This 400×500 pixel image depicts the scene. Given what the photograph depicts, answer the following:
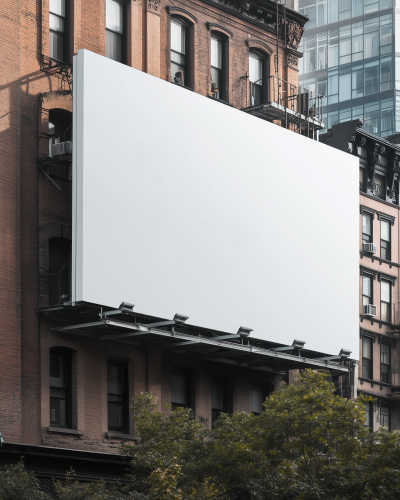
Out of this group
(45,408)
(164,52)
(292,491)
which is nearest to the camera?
(292,491)

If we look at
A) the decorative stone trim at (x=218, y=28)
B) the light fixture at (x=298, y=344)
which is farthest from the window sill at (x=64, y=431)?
the decorative stone trim at (x=218, y=28)

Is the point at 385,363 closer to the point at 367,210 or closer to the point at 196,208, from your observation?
the point at 367,210

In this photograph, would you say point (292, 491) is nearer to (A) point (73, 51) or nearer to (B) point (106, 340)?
(B) point (106, 340)

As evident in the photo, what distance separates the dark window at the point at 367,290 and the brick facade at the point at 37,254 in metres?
17.3

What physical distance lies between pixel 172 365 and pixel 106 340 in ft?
11.8

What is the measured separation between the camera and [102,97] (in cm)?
3688

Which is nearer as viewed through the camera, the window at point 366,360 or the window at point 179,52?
the window at point 179,52

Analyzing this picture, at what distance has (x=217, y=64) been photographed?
151 feet

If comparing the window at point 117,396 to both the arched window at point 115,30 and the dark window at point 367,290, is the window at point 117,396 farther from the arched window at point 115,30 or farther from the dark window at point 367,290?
the dark window at point 367,290

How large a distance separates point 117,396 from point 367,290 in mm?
22307

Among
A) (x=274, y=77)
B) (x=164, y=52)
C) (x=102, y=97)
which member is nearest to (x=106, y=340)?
(x=102, y=97)

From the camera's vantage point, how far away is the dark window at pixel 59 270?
36.3 meters

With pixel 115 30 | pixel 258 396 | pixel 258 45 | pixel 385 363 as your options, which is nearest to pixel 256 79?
pixel 258 45

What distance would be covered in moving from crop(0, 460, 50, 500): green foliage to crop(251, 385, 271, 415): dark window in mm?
17029
